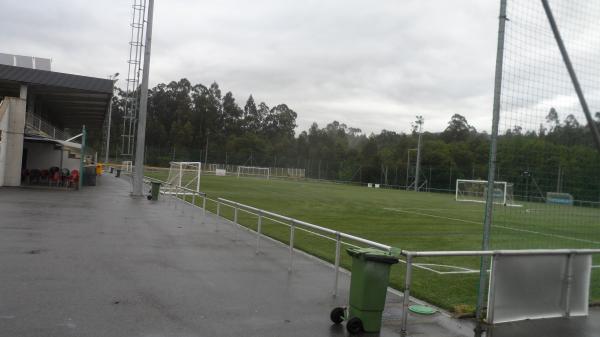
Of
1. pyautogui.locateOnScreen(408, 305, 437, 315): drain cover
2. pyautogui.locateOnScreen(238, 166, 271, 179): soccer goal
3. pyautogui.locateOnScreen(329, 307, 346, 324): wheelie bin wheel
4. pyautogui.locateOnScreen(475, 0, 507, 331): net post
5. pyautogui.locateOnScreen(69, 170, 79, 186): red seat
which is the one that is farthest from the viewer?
pyautogui.locateOnScreen(238, 166, 271, 179): soccer goal

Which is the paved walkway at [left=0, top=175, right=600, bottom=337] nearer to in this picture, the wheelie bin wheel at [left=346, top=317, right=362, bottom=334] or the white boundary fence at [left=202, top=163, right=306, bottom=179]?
the wheelie bin wheel at [left=346, top=317, right=362, bottom=334]

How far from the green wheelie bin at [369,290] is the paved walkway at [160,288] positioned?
22 centimetres

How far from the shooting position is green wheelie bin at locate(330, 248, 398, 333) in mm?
5707

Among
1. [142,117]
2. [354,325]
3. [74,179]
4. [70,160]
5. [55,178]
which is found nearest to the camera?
[354,325]

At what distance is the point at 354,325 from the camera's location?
5.68 meters

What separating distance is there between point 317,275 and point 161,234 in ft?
17.5

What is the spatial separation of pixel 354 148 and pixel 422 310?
105 meters

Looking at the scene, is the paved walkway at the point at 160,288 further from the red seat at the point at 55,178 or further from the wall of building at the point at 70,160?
the wall of building at the point at 70,160

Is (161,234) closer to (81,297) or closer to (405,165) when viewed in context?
(81,297)

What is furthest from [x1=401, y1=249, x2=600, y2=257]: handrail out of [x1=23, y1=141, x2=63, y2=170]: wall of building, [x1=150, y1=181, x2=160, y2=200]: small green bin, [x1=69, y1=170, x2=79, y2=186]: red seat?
[x1=23, y1=141, x2=63, y2=170]: wall of building

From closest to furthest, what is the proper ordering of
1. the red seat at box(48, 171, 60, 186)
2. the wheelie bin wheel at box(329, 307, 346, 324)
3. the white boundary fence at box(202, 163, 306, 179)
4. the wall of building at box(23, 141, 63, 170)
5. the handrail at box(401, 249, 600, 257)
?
the handrail at box(401, 249, 600, 257)
the wheelie bin wheel at box(329, 307, 346, 324)
the red seat at box(48, 171, 60, 186)
the wall of building at box(23, 141, 63, 170)
the white boundary fence at box(202, 163, 306, 179)

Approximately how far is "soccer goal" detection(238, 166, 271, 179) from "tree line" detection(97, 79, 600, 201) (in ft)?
12.8

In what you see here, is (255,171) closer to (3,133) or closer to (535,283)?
(3,133)

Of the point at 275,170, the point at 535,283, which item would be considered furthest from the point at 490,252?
the point at 275,170
